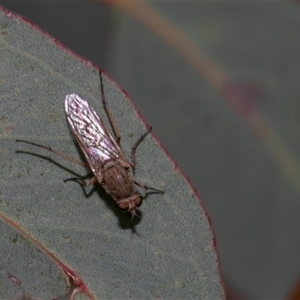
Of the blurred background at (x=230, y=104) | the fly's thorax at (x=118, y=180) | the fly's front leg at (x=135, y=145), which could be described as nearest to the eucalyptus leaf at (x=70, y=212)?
the fly's front leg at (x=135, y=145)

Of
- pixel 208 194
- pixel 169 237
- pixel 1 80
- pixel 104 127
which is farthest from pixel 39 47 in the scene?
pixel 208 194

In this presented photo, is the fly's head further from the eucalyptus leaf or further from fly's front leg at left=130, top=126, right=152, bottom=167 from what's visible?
fly's front leg at left=130, top=126, right=152, bottom=167

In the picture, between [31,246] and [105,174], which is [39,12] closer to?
[105,174]

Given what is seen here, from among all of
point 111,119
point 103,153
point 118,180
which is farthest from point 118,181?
point 111,119

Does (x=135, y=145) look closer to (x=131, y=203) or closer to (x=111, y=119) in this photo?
(x=111, y=119)

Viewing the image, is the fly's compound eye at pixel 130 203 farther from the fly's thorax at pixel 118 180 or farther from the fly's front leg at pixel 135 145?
the fly's front leg at pixel 135 145

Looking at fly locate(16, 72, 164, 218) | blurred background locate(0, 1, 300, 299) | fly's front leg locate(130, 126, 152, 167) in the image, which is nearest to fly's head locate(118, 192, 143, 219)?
fly locate(16, 72, 164, 218)

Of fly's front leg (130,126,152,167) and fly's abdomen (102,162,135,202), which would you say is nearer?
fly's front leg (130,126,152,167)
